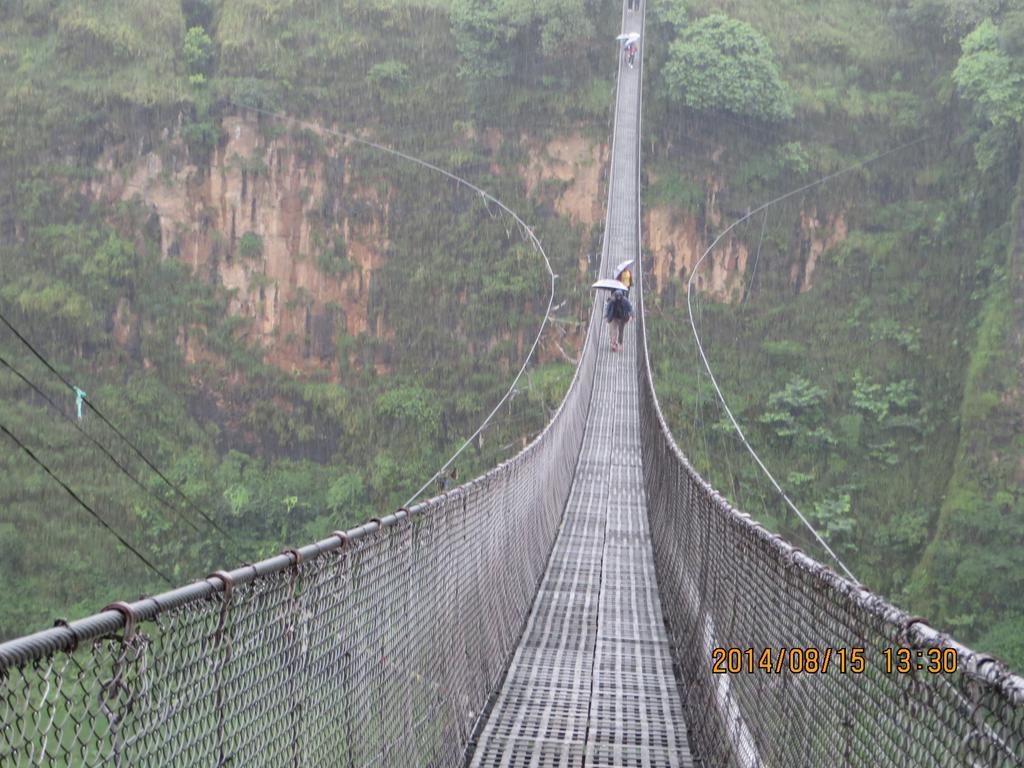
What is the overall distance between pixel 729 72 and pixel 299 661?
2288 centimetres

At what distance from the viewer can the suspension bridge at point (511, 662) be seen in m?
A: 1.80

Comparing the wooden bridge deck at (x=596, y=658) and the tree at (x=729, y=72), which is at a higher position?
the tree at (x=729, y=72)

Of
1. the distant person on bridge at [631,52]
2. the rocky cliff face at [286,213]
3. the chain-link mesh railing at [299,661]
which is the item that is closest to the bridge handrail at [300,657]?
the chain-link mesh railing at [299,661]

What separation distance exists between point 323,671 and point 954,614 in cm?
1458

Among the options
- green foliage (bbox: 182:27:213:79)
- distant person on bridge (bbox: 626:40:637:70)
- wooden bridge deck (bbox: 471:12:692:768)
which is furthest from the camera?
green foliage (bbox: 182:27:213:79)

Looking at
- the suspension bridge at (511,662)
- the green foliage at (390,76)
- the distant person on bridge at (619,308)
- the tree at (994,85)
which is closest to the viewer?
the suspension bridge at (511,662)

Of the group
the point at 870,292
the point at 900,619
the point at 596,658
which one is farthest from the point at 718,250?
the point at 900,619

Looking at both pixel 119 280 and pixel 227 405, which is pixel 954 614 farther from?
pixel 119 280

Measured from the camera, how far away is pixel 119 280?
23.7m

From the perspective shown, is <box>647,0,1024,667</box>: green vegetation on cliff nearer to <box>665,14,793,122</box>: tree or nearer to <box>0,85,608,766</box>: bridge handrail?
<box>665,14,793,122</box>: tree

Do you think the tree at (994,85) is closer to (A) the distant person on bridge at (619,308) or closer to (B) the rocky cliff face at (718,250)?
(B) the rocky cliff face at (718,250)

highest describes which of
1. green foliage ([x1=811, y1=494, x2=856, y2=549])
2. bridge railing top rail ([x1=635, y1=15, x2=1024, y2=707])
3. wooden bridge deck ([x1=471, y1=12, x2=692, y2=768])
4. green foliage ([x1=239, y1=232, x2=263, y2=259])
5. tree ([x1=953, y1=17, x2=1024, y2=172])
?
tree ([x1=953, y1=17, x2=1024, y2=172])

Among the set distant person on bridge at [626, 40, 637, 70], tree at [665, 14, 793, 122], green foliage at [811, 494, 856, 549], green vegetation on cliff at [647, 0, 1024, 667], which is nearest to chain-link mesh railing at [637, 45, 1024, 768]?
green vegetation on cliff at [647, 0, 1024, 667]

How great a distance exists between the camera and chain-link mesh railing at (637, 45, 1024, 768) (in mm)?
1816
